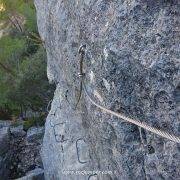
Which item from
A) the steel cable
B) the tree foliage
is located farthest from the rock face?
the tree foliage

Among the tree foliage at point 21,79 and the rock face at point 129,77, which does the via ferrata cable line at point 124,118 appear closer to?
the rock face at point 129,77

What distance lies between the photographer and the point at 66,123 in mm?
6223

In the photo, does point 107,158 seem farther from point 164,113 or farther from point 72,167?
point 72,167

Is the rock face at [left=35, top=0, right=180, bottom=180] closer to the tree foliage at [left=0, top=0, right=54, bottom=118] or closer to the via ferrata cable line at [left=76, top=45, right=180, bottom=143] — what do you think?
the via ferrata cable line at [left=76, top=45, right=180, bottom=143]

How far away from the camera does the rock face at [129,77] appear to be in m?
2.68

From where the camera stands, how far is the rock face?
268 cm

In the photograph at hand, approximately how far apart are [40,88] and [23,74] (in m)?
0.61

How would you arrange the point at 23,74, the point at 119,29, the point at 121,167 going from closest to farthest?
the point at 119,29 → the point at 121,167 → the point at 23,74

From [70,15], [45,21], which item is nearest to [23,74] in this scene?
[45,21]

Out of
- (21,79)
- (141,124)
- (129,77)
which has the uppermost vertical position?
(21,79)

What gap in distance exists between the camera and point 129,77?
301 centimetres

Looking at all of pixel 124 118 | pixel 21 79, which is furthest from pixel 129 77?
pixel 21 79

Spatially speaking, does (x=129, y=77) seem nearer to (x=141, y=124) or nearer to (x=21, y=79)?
(x=141, y=124)

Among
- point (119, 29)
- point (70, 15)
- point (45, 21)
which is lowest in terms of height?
point (119, 29)
